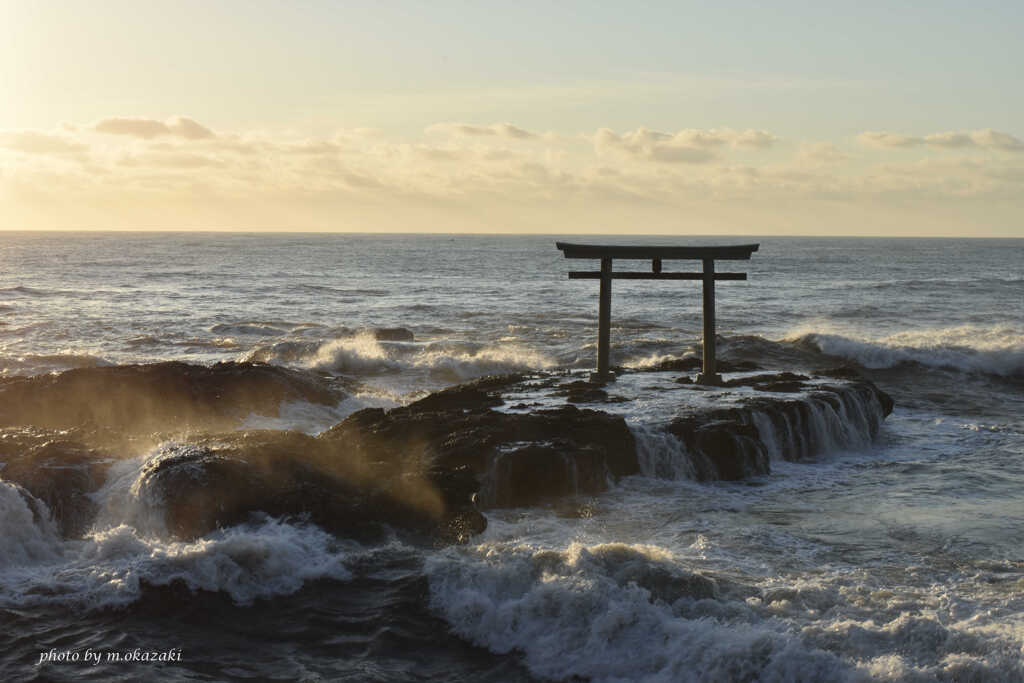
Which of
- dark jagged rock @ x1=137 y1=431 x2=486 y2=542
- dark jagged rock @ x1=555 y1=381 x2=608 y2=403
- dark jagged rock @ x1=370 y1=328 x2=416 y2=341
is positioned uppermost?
dark jagged rock @ x1=555 y1=381 x2=608 y2=403

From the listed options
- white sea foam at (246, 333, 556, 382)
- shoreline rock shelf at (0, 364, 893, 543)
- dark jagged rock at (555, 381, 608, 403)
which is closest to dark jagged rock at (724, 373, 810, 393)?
shoreline rock shelf at (0, 364, 893, 543)

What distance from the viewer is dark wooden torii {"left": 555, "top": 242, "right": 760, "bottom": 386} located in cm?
1892

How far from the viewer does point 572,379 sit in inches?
785

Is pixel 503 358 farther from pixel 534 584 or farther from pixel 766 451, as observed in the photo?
pixel 534 584

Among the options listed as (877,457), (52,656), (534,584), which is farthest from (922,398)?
(52,656)

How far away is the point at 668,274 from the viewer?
64.3 ft

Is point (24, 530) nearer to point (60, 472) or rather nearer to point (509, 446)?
point (60, 472)

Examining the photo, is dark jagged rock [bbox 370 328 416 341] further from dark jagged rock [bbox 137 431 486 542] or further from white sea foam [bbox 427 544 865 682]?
white sea foam [bbox 427 544 865 682]

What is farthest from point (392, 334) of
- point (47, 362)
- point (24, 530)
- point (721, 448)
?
point (24, 530)

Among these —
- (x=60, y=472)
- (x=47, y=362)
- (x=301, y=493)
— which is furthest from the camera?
(x=47, y=362)

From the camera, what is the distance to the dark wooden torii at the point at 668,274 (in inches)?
745

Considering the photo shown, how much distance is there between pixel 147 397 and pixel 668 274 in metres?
10.7

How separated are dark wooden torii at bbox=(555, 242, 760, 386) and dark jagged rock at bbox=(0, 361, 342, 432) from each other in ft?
21.6

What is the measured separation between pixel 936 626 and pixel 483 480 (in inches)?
247
